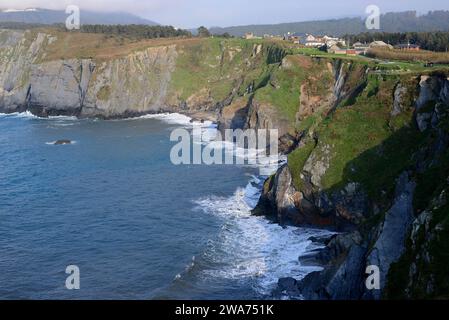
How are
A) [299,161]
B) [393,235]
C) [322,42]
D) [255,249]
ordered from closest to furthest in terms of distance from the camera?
[393,235]
[255,249]
[299,161]
[322,42]

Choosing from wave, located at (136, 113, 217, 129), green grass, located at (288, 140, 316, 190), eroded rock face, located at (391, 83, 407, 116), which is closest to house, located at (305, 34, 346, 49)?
wave, located at (136, 113, 217, 129)

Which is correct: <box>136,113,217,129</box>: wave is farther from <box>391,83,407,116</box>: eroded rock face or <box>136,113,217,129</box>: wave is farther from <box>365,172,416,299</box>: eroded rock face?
<box>365,172,416,299</box>: eroded rock face

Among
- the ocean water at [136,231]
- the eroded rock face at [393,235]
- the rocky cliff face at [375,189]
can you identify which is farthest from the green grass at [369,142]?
the eroded rock face at [393,235]

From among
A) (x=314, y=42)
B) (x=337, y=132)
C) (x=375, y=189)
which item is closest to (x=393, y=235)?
(x=375, y=189)

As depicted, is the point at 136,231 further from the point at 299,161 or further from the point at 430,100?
the point at 430,100

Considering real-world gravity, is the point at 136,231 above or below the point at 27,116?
below
